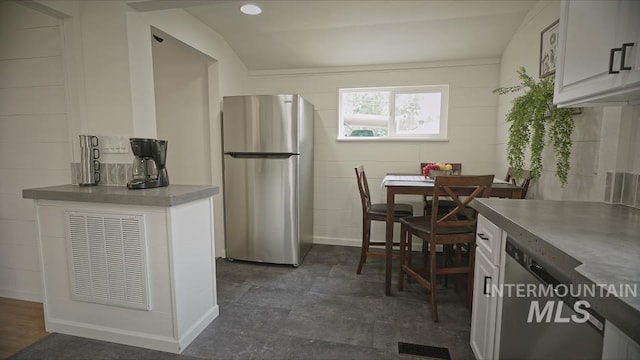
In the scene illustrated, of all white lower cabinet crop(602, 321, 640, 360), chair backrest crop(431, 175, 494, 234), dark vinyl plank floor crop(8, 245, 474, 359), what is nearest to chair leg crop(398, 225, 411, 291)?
dark vinyl plank floor crop(8, 245, 474, 359)

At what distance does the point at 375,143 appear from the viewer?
3.38 meters

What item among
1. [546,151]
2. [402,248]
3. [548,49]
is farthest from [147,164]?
[548,49]

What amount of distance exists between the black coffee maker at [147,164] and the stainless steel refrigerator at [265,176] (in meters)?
0.99

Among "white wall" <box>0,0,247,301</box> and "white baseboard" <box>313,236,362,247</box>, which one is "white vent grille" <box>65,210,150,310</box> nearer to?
"white wall" <box>0,0,247,301</box>

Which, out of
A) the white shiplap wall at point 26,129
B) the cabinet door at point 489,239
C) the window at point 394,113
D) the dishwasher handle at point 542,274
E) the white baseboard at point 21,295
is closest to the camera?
the dishwasher handle at point 542,274

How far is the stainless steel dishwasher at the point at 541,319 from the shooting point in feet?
2.28

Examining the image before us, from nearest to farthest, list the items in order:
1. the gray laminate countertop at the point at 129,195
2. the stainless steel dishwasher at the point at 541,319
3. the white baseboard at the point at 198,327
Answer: the stainless steel dishwasher at the point at 541,319 → the gray laminate countertop at the point at 129,195 → the white baseboard at the point at 198,327

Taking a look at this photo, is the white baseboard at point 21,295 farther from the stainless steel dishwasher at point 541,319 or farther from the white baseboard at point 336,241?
the stainless steel dishwasher at point 541,319

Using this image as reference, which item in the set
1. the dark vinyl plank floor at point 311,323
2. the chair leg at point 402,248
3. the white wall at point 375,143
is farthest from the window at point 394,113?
the dark vinyl plank floor at point 311,323

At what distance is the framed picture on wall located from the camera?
6.27ft

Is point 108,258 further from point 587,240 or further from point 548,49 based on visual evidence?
point 548,49

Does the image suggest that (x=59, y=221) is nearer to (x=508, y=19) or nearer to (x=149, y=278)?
(x=149, y=278)

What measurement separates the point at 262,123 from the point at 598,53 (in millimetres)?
2346

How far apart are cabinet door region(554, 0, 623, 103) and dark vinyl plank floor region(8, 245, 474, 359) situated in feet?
4.84
